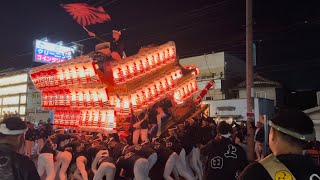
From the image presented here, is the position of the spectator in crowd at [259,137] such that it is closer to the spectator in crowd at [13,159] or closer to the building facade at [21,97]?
the spectator in crowd at [13,159]

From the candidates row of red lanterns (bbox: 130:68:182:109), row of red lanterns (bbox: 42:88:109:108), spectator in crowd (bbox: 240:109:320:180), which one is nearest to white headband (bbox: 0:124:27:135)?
spectator in crowd (bbox: 240:109:320:180)

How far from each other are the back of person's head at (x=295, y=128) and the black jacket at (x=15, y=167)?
2.64 metres

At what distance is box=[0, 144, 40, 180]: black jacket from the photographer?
341cm

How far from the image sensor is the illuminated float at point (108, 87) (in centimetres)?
1348

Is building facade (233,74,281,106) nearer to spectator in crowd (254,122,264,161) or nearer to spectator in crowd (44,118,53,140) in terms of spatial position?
spectator in crowd (254,122,264,161)

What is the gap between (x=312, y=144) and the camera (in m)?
12.8

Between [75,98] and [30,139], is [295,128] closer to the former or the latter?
[75,98]

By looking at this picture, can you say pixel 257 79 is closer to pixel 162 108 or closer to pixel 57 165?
pixel 162 108

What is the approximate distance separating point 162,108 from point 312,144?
722 centimetres

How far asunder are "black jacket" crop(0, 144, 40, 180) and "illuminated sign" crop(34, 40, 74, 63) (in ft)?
128

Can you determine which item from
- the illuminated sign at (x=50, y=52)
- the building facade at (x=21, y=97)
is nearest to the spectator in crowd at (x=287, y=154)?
the illuminated sign at (x=50, y=52)

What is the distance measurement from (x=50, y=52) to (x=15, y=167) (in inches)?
1665

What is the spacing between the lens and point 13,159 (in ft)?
11.4

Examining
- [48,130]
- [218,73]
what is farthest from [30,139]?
[218,73]
